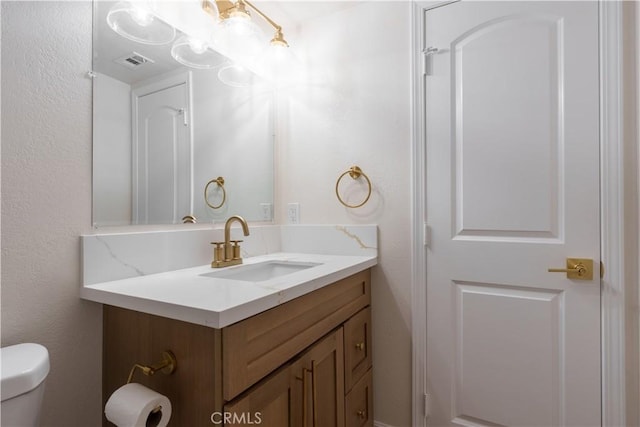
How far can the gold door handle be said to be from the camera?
1.23 m

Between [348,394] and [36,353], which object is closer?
[36,353]

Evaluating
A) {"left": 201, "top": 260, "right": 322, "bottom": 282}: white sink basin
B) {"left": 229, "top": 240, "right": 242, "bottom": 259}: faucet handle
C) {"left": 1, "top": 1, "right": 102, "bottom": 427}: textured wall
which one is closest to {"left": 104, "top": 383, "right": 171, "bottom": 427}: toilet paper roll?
{"left": 1, "top": 1, "right": 102, "bottom": 427}: textured wall

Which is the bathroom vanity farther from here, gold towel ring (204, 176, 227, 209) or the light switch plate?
the light switch plate

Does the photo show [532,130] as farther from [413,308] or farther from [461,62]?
[413,308]

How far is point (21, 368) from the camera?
28.4 inches

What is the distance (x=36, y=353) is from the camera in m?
0.80

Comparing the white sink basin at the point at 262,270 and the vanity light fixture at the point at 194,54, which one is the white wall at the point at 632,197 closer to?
the white sink basin at the point at 262,270

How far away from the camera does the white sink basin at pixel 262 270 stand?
1.36 metres

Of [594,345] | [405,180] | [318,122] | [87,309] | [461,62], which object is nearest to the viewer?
[87,309]

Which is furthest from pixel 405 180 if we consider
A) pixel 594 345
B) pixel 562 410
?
pixel 562 410

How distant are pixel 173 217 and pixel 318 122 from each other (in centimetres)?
93

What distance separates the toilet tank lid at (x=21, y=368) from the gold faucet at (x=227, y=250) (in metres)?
0.61

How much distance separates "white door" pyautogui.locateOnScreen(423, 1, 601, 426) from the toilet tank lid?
1.39 metres

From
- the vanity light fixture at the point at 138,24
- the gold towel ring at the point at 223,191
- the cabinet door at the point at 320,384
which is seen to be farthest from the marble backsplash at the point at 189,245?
the vanity light fixture at the point at 138,24
